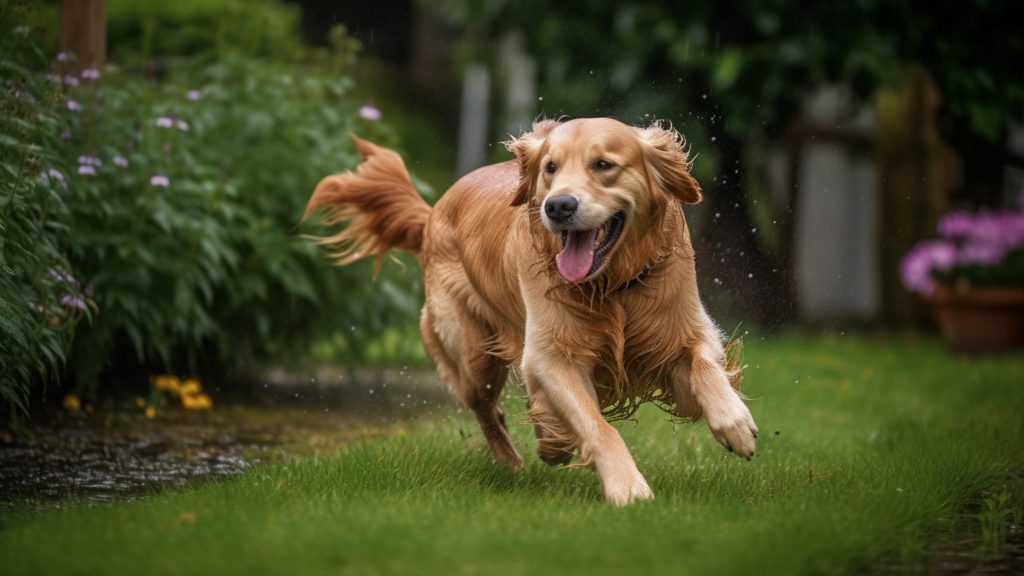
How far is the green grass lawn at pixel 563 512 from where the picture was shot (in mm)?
2967

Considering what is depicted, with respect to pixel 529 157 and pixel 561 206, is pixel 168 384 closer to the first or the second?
pixel 529 157

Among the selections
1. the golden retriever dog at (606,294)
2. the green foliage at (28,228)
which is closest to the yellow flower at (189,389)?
the green foliage at (28,228)

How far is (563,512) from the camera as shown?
3.54 meters

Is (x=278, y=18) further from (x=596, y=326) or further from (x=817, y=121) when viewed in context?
(x=817, y=121)

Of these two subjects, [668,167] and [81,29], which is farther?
[81,29]

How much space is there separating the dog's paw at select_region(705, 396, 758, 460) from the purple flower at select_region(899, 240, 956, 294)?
5665 millimetres

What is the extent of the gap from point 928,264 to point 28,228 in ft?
21.1

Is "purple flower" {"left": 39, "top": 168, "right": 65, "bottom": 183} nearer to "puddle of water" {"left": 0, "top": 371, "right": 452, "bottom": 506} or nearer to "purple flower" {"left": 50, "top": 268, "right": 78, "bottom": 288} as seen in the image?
"purple flower" {"left": 50, "top": 268, "right": 78, "bottom": 288}

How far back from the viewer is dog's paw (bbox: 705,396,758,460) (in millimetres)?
3711

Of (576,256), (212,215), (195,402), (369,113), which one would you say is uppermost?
(369,113)

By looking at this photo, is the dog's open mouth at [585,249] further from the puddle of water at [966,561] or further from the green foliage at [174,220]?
the green foliage at [174,220]

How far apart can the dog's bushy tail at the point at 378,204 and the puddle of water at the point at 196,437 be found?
0.78m

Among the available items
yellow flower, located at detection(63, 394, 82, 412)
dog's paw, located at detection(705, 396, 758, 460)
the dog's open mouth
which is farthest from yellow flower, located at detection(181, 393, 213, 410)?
dog's paw, located at detection(705, 396, 758, 460)

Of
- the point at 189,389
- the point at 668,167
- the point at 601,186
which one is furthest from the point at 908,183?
the point at 601,186
